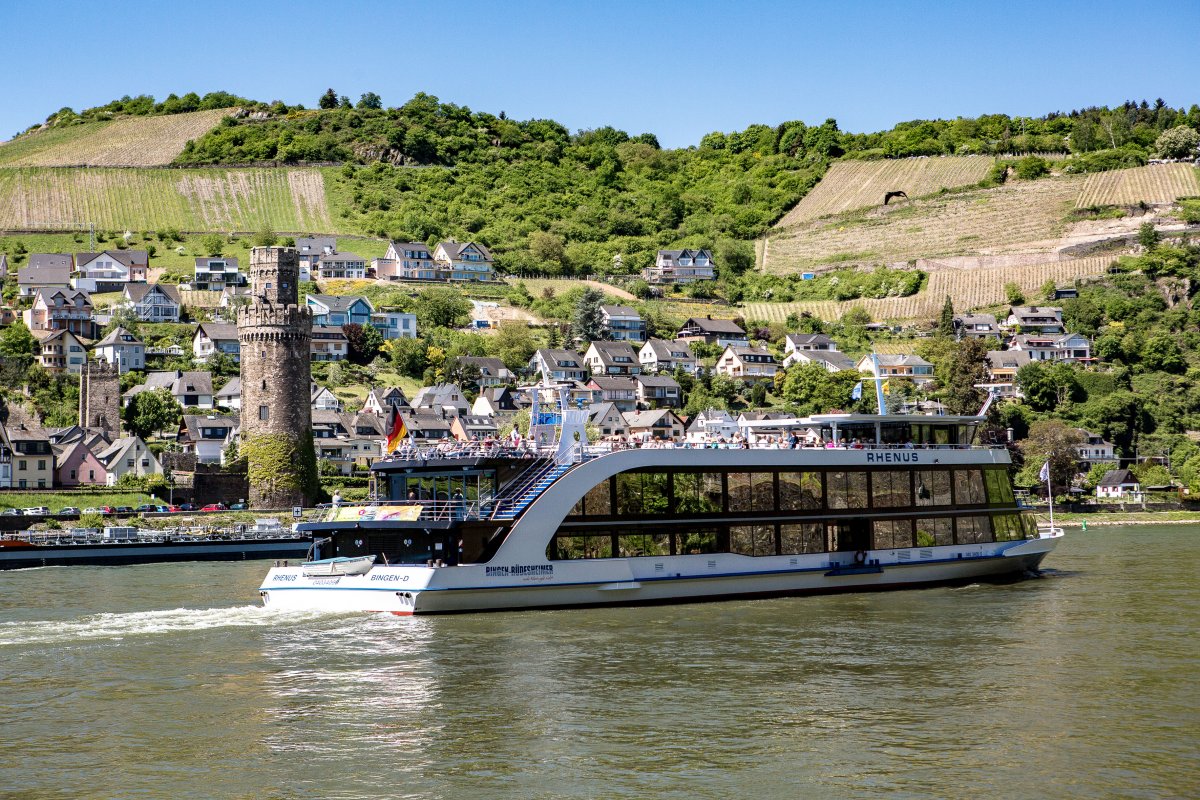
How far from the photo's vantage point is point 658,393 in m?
119

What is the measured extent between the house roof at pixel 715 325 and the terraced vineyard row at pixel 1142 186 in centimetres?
4706

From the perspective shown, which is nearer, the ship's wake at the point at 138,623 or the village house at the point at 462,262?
the ship's wake at the point at 138,623

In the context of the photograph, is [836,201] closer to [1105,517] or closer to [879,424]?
[1105,517]

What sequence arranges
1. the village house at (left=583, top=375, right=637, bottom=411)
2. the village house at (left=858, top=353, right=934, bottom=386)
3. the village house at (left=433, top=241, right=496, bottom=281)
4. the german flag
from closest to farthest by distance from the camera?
the german flag → the village house at (left=583, top=375, right=637, bottom=411) → the village house at (left=858, top=353, right=934, bottom=386) → the village house at (left=433, top=241, right=496, bottom=281)

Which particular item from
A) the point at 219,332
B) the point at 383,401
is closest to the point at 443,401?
the point at 383,401

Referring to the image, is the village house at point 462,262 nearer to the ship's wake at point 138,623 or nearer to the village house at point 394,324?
the village house at point 394,324

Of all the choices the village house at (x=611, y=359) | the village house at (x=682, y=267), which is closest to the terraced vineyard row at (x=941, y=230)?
the village house at (x=682, y=267)

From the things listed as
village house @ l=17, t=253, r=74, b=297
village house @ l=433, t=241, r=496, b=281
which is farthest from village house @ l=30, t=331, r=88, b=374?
village house @ l=433, t=241, r=496, b=281

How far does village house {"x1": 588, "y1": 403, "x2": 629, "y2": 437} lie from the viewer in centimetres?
10656

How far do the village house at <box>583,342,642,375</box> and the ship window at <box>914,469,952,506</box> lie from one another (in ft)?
272

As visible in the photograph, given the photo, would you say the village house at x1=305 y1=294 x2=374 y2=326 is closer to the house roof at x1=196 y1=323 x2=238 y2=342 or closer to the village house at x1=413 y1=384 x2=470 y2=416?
the house roof at x1=196 y1=323 x2=238 y2=342

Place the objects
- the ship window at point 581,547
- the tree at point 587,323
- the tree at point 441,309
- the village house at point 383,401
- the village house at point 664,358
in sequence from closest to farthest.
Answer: the ship window at point 581,547
the village house at point 383,401
the village house at point 664,358
the tree at point 587,323
the tree at point 441,309

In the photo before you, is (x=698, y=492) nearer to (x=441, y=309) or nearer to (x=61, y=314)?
(x=61, y=314)

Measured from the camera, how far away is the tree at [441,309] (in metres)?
134
